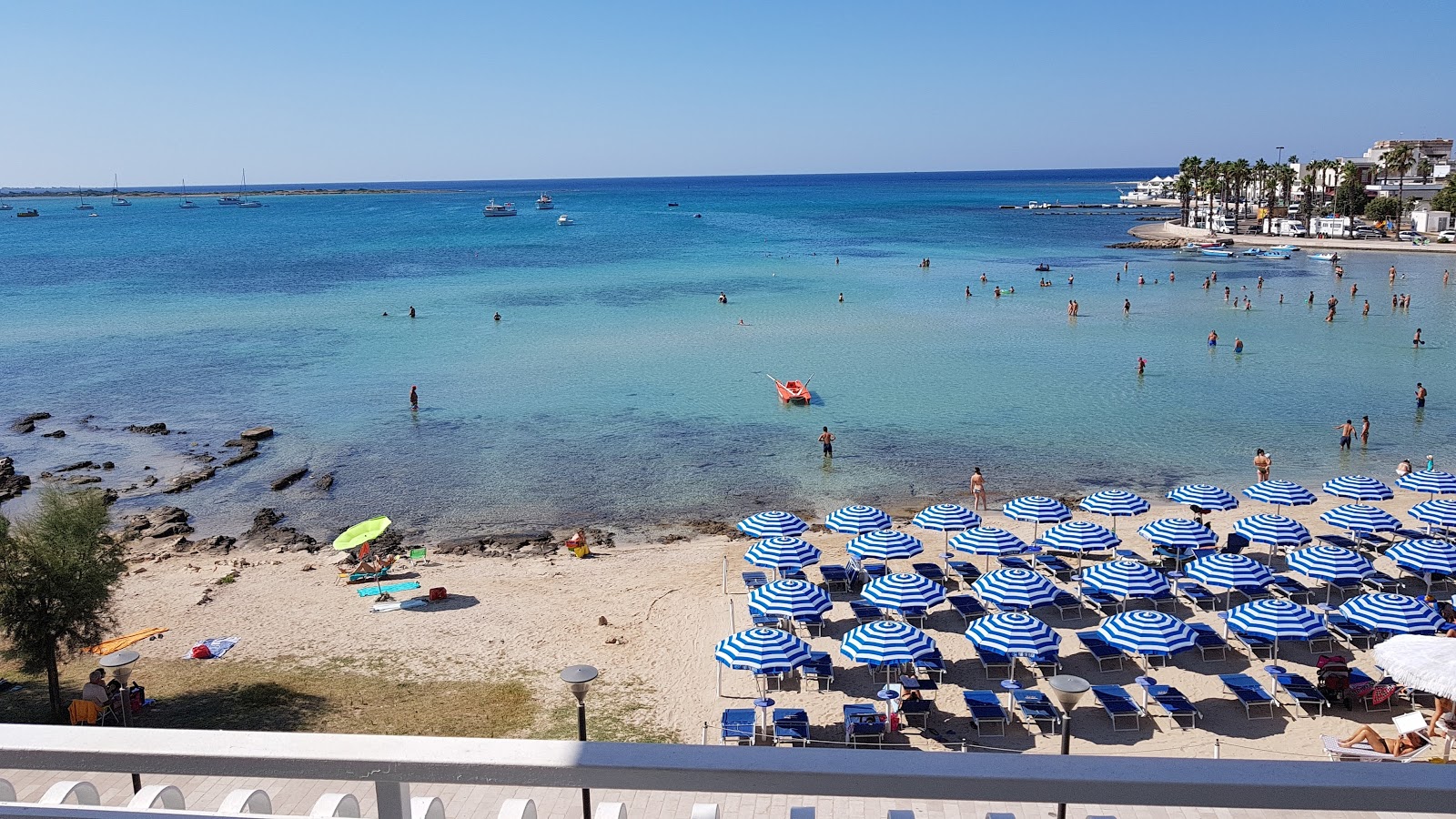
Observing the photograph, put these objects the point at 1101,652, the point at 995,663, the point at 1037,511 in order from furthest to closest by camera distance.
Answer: the point at 1037,511 < the point at 1101,652 < the point at 995,663

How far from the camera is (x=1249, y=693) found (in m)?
16.4

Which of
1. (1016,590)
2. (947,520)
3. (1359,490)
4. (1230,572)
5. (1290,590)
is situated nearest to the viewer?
(1016,590)

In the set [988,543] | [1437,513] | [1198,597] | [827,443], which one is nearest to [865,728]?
[988,543]

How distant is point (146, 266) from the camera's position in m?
103

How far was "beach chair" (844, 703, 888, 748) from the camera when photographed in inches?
611

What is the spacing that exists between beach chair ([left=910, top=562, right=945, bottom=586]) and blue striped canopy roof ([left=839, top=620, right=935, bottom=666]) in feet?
16.2

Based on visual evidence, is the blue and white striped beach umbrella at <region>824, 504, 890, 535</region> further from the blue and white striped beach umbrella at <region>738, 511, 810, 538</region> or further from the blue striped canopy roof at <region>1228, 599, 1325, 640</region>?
the blue striped canopy roof at <region>1228, 599, 1325, 640</region>

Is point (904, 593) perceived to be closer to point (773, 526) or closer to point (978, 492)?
point (773, 526)

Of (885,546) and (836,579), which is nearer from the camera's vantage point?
(885,546)

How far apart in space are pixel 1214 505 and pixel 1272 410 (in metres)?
16.7

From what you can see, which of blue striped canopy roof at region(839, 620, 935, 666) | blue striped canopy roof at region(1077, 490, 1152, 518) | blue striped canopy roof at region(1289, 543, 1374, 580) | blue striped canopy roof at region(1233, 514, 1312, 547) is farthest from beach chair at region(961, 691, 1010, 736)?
blue striped canopy roof at region(1077, 490, 1152, 518)

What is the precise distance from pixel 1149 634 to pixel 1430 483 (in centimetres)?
1261

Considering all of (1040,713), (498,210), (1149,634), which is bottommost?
(1040,713)

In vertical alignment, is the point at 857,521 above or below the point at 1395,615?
above
